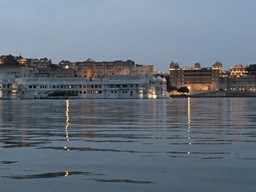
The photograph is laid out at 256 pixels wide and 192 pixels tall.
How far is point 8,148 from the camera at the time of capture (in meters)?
13.0

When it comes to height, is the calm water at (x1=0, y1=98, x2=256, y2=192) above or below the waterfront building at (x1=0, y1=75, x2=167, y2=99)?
below

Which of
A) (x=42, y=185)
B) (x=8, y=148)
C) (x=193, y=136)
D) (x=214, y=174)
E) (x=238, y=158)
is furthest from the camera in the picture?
(x=193, y=136)

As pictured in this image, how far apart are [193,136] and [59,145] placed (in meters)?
4.07

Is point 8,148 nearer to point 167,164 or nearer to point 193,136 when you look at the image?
point 167,164

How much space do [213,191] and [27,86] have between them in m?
140

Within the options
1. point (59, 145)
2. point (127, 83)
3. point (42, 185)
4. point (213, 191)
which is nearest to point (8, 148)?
point (59, 145)

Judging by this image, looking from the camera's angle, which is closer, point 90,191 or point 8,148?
point 90,191

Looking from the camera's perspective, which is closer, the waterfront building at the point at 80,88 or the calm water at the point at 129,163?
the calm water at the point at 129,163

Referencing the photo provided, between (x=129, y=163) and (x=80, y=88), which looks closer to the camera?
(x=129, y=163)

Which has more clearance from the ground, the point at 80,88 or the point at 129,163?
the point at 80,88

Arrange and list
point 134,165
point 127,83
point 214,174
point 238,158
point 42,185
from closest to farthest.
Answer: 1. point 42,185
2. point 214,174
3. point 134,165
4. point 238,158
5. point 127,83

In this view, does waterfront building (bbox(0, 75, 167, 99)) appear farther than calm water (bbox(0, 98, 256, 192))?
Yes

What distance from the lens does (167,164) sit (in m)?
10.1

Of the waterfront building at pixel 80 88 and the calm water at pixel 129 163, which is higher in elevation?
the waterfront building at pixel 80 88
